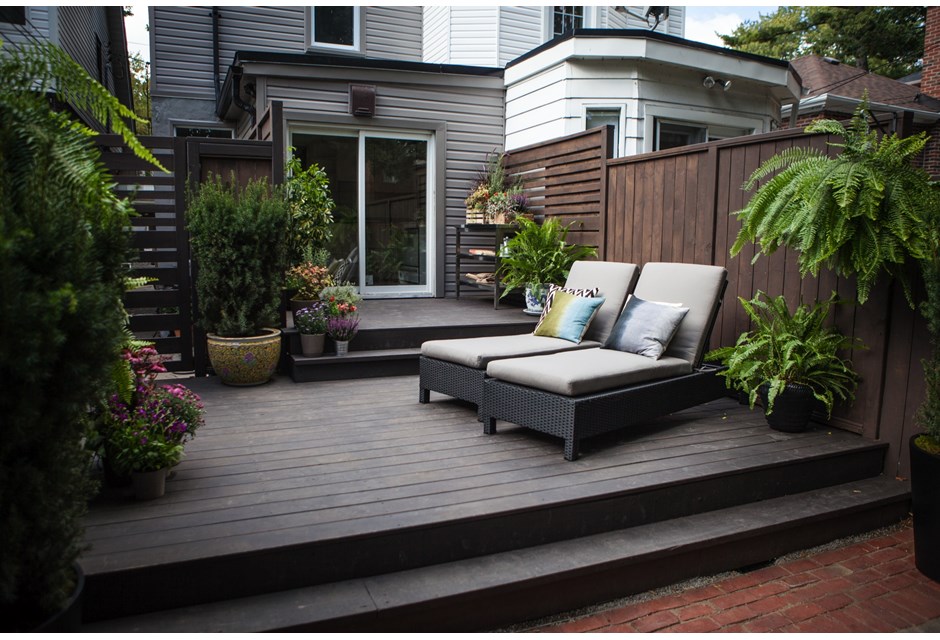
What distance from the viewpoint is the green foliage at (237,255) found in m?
5.01

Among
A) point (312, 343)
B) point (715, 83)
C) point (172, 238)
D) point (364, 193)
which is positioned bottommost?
point (312, 343)

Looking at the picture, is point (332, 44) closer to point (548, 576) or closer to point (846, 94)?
point (548, 576)

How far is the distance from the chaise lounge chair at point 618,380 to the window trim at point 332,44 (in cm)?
816

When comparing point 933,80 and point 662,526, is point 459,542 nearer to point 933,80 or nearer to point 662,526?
point 662,526

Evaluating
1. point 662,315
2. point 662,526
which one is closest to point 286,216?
point 662,315

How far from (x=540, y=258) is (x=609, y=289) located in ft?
6.27

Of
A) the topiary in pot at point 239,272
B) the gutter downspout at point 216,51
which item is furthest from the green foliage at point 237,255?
the gutter downspout at point 216,51

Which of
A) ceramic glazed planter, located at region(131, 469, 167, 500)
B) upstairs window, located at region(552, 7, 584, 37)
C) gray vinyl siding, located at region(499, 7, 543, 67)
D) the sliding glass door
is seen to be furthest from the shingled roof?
ceramic glazed planter, located at region(131, 469, 167, 500)

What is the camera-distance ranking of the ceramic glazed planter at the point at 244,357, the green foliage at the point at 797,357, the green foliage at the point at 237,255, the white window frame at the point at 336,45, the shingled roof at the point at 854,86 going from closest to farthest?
the green foliage at the point at 797,357
the green foliage at the point at 237,255
the ceramic glazed planter at the point at 244,357
the white window frame at the point at 336,45
the shingled roof at the point at 854,86

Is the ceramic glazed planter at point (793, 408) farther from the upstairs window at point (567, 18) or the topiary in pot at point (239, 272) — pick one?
the upstairs window at point (567, 18)

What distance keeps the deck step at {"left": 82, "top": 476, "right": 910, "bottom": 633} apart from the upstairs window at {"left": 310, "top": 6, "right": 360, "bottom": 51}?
394 inches

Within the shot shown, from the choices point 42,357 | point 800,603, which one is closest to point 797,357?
point 800,603

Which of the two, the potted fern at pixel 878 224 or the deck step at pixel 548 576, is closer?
the deck step at pixel 548 576

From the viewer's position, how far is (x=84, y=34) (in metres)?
10.5
